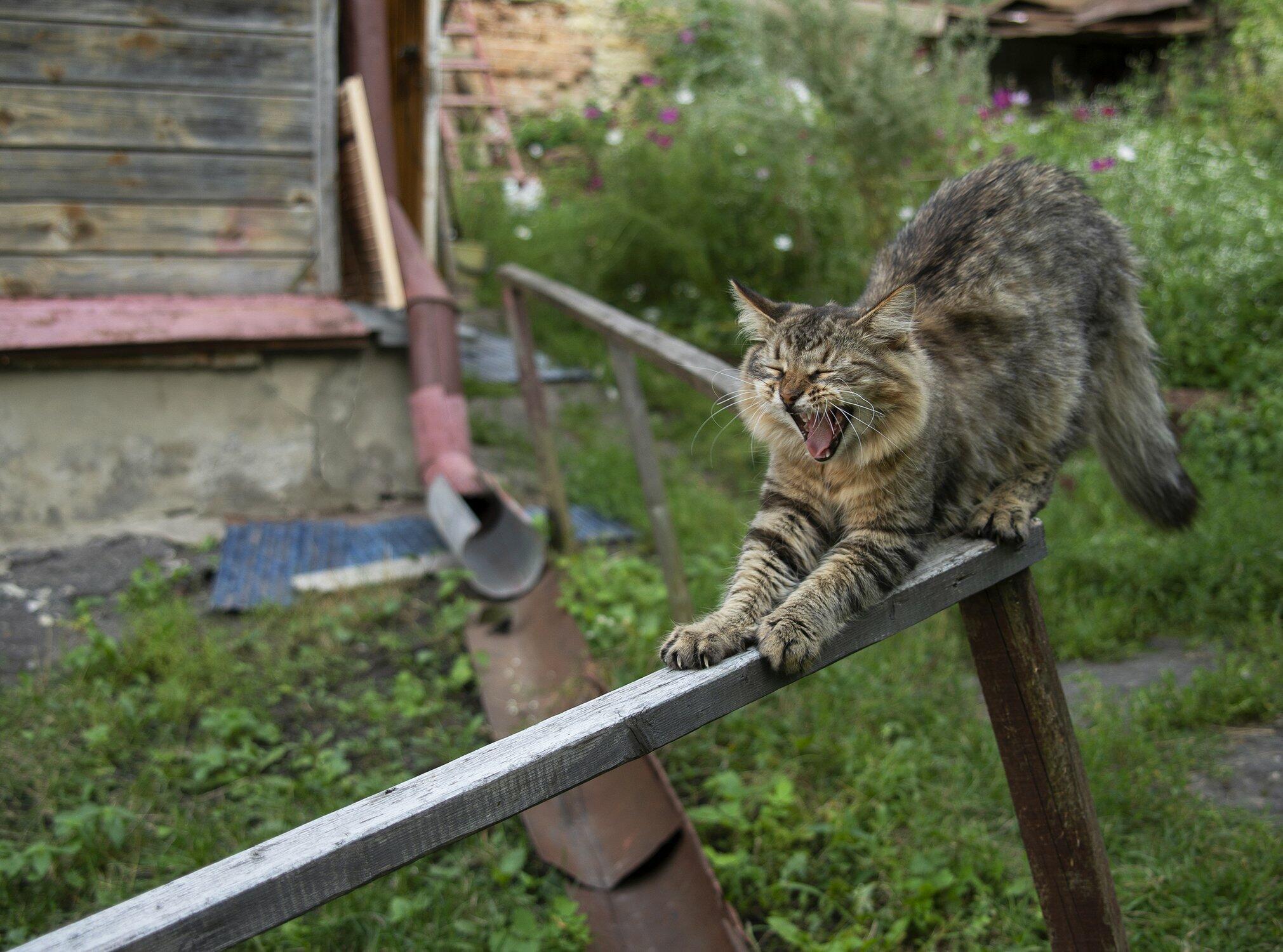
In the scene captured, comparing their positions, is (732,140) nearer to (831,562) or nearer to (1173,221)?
(1173,221)

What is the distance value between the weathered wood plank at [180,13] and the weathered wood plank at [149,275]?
3.11 feet

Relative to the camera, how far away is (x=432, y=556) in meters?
4.12

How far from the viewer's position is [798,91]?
635 cm

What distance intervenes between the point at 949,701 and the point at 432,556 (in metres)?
2.21

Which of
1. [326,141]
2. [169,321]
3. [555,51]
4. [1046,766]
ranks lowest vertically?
[1046,766]

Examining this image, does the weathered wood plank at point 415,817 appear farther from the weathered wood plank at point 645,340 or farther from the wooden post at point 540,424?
the wooden post at point 540,424

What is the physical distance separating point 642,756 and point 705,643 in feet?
0.67

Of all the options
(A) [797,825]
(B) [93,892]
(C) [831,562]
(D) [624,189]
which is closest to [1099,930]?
(C) [831,562]

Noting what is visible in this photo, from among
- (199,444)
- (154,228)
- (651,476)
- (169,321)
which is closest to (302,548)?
(199,444)

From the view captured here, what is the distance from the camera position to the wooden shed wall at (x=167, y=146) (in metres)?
3.89

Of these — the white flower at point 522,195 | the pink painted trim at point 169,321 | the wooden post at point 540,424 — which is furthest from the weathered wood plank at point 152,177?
the white flower at point 522,195

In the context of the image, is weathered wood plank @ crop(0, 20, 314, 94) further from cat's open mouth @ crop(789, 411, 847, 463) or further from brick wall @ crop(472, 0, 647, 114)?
brick wall @ crop(472, 0, 647, 114)

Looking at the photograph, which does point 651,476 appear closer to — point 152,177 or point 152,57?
point 152,177

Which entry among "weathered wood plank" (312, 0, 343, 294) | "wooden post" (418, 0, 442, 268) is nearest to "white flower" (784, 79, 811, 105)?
"wooden post" (418, 0, 442, 268)
